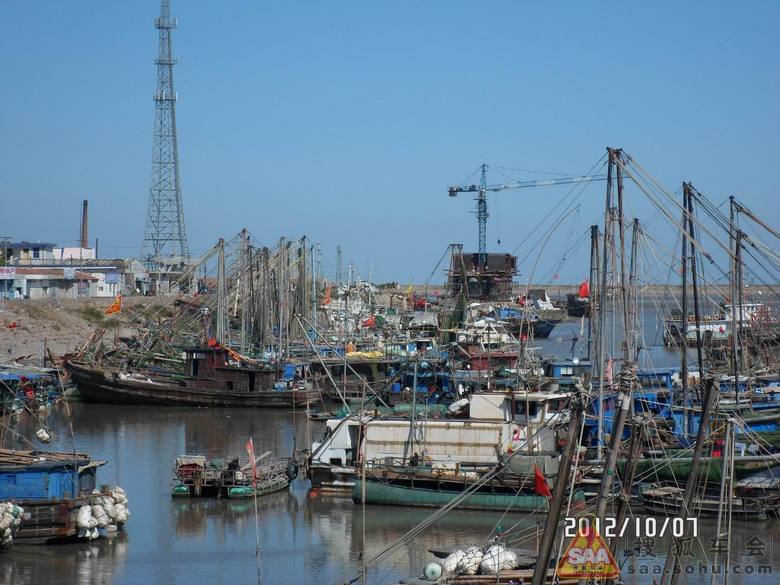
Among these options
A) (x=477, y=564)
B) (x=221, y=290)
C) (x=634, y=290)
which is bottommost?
(x=477, y=564)

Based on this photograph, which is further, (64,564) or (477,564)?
(64,564)

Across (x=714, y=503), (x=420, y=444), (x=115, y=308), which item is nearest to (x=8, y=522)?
(x=420, y=444)

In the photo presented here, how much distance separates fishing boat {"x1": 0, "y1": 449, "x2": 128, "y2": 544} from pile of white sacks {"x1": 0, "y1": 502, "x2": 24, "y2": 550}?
39 cm

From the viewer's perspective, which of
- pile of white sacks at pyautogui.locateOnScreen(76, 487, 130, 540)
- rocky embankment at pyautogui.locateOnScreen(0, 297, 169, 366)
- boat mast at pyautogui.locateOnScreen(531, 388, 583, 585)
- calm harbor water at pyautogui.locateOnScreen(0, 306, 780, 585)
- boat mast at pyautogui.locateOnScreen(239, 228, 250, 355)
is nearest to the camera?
boat mast at pyautogui.locateOnScreen(531, 388, 583, 585)

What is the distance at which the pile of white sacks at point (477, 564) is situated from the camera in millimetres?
18938

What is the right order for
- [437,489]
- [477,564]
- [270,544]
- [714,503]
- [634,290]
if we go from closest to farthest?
[477,564], [270,544], [714,503], [437,489], [634,290]

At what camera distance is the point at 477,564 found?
19.1m

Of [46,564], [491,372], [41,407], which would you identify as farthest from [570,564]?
[41,407]

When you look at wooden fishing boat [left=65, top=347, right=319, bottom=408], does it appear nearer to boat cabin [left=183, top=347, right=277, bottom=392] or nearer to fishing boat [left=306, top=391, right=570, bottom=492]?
boat cabin [left=183, top=347, right=277, bottom=392]

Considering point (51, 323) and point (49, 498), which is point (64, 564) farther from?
point (51, 323)

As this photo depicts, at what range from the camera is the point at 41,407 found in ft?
155

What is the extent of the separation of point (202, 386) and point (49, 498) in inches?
1058

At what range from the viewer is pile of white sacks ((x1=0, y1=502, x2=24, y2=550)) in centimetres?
2339

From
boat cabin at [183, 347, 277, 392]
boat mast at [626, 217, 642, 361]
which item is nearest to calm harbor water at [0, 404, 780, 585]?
boat mast at [626, 217, 642, 361]
